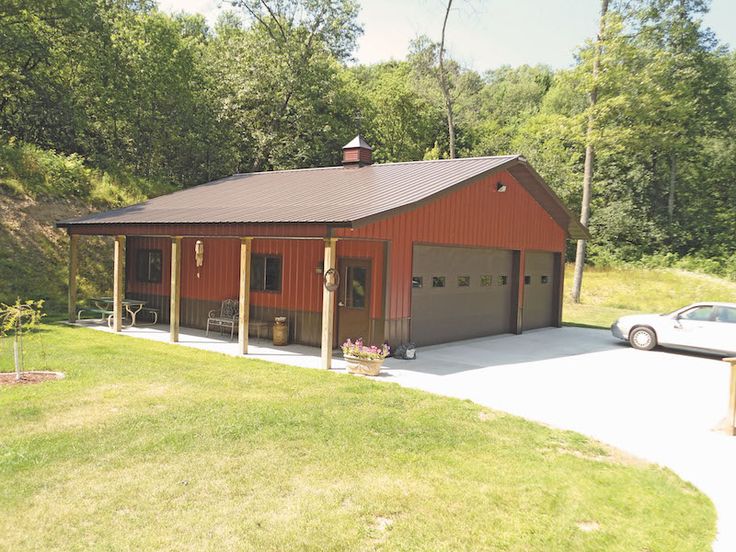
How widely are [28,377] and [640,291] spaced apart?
23832mm

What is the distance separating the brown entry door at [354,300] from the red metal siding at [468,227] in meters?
0.52

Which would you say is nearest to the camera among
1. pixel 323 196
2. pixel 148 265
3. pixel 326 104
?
pixel 323 196

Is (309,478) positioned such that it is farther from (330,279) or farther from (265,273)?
(265,273)

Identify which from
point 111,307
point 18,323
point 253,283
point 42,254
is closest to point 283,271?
point 253,283

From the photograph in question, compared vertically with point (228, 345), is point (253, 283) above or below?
above

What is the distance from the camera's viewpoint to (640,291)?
985 inches

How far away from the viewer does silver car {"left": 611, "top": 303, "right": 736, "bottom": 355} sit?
40.3 ft

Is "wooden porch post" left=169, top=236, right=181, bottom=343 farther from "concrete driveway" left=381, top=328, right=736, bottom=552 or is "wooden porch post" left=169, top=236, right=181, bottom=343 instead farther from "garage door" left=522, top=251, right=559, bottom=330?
"garage door" left=522, top=251, right=559, bottom=330

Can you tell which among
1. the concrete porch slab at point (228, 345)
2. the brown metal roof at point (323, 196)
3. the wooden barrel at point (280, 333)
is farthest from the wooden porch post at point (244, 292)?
the wooden barrel at point (280, 333)

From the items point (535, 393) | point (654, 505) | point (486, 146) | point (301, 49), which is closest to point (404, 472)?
point (654, 505)

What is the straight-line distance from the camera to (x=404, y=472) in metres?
5.16

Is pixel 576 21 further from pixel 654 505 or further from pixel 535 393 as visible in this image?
pixel 654 505

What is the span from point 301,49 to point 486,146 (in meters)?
14.5

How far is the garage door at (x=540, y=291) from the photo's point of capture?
16.5m
